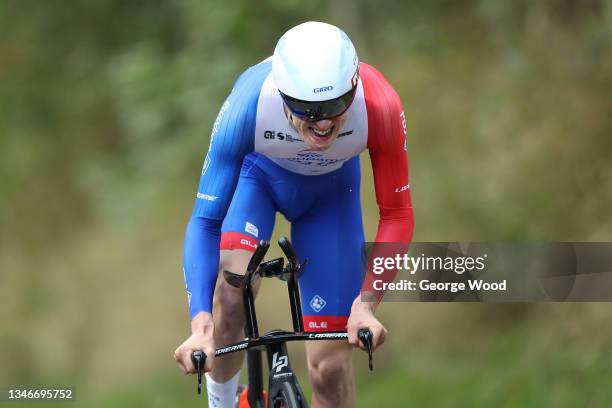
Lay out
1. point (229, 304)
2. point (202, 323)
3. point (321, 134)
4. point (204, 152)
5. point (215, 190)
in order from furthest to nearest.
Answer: point (204, 152)
point (229, 304)
point (215, 190)
point (321, 134)
point (202, 323)

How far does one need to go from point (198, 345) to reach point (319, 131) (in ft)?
3.50

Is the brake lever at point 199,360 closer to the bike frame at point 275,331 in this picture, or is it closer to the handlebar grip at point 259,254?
the bike frame at point 275,331

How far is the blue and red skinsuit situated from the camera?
5.48 metres

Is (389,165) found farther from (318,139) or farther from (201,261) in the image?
(201,261)

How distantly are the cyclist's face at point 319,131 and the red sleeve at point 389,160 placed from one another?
41cm

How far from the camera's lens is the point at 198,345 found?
4.93 m

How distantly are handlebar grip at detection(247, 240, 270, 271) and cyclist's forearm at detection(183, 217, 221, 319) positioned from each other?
234 millimetres

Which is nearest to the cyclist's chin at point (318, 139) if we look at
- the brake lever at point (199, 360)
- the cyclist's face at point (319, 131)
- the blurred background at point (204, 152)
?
the cyclist's face at point (319, 131)

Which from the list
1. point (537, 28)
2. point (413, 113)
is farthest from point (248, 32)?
point (537, 28)

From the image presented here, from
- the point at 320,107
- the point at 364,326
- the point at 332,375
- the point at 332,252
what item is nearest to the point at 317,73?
the point at 320,107

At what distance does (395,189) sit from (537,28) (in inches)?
225

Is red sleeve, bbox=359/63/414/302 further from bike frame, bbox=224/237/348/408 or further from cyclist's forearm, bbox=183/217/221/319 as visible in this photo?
cyclist's forearm, bbox=183/217/221/319

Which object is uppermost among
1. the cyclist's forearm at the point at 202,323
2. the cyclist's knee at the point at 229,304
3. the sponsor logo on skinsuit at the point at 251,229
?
the sponsor logo on skinsuit at the point at 251,229

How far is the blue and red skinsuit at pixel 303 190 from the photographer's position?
A: 216 inches
